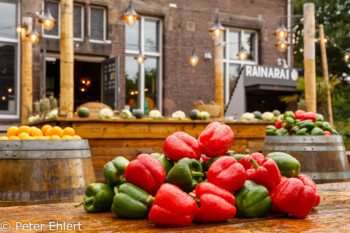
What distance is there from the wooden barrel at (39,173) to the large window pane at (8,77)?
9.21 m

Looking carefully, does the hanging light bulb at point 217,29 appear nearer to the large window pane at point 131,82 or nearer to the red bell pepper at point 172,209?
the large window pane at point 131,82

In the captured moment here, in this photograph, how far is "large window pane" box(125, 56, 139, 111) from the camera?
539 inches

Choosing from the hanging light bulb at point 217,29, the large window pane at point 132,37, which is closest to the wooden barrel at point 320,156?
the hanging light bulb at point 217,29

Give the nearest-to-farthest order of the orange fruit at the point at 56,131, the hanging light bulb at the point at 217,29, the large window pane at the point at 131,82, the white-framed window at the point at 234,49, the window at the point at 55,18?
the orange fruit at the point at 56,131 < the hanging light bulb at the point at 217,29 < the window at the point at 55,18 < the large window pane at the point at 131,82 < the white-framed window at the point at 234,49

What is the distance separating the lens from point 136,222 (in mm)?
1295

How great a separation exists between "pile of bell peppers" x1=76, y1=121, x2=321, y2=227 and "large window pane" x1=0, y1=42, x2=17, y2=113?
37.3 ft

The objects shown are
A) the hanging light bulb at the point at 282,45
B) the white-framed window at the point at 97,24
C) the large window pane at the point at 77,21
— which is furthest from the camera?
the white-framed window at the point at 97,24

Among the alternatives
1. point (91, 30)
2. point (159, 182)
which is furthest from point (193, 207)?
point (91, 30)

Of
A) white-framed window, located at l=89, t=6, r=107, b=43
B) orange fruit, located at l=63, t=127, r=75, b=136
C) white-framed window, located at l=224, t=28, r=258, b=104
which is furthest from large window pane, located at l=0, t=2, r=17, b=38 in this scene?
orange fruit, located at l=63, t=127, r=75, b=136

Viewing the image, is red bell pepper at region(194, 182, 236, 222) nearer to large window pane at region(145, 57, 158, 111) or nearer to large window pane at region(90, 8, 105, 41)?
large window pane at region(90, 8, 105, 41)

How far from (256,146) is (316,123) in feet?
11.1

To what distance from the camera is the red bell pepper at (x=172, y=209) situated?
48.1 inches

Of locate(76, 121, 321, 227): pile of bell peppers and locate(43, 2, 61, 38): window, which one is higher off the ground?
locate(43, 2, 61, 38): window

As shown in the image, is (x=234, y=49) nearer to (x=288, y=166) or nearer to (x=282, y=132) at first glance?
(x=282, y=132)
